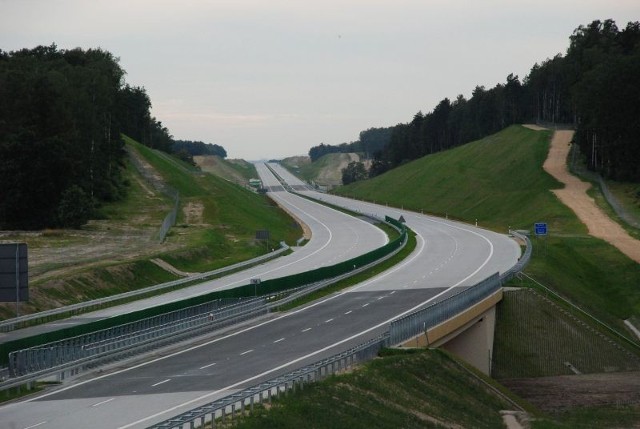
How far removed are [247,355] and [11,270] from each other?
10.1m

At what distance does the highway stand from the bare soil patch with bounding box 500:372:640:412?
7980 mm

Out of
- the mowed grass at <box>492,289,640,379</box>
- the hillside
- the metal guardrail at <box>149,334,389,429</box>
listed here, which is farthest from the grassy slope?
the hillside

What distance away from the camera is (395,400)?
37531mm

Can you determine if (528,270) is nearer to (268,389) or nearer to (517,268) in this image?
(517,268)

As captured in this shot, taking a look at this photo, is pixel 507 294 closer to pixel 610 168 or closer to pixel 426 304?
pixel 426 304

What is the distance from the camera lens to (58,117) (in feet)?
345

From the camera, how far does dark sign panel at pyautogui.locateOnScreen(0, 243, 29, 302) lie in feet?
132

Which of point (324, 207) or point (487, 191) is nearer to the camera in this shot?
point (487, 191)

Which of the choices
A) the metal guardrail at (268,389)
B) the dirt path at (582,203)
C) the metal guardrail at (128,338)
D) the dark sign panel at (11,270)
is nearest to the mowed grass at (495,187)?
the dirt path at (582,203)

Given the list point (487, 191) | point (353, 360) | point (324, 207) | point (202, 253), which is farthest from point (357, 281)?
point (324, 207)

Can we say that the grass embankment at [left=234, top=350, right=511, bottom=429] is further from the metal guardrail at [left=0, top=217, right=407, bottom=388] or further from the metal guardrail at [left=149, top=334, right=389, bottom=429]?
the metal guardrail at [left=0, top=217, right=407, bottom=388]

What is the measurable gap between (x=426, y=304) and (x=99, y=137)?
66492 mm

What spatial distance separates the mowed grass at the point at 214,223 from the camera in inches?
3676

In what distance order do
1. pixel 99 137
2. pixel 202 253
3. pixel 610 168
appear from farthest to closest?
1. pixel 610 168
2. pixel 99 137
3. pixel 202 253
